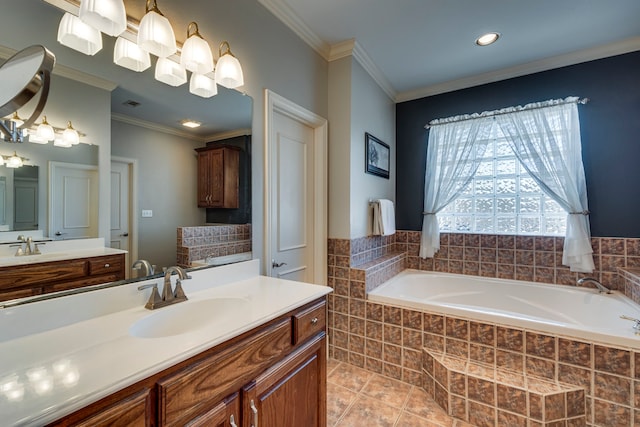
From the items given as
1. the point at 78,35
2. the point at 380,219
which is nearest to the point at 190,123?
the point at 78,35

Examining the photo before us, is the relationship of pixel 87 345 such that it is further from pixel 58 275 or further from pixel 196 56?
pixel 196 56

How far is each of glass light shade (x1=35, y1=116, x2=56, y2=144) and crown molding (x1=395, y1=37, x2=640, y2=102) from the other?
316 cm

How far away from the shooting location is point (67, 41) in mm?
996

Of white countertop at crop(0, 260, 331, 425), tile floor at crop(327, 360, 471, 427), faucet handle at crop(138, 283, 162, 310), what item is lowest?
tile floor at crop(327, 360, 471, 427)

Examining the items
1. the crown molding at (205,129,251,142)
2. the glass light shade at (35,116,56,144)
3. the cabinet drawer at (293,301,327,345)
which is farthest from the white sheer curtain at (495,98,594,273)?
the glass light shade at (35,116,56,144)

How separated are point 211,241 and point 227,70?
2.96ft

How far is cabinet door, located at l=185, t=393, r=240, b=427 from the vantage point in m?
0.82

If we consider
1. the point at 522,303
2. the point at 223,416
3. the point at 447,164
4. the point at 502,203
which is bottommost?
the point at 522,303

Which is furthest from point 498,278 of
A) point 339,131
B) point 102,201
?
point 102,201

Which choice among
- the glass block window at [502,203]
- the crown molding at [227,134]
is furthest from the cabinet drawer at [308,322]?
the glass block window at [502,203]

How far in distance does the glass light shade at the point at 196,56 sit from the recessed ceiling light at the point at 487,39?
2.13 metres

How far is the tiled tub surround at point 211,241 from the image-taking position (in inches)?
55.1

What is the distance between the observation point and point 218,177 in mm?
1567

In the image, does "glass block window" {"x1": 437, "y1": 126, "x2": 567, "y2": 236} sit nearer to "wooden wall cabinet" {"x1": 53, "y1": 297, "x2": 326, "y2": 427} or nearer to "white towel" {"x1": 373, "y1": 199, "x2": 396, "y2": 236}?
"white towel" {"x1": 373, "y1": 199, "x2": 396, "y2": 236}
